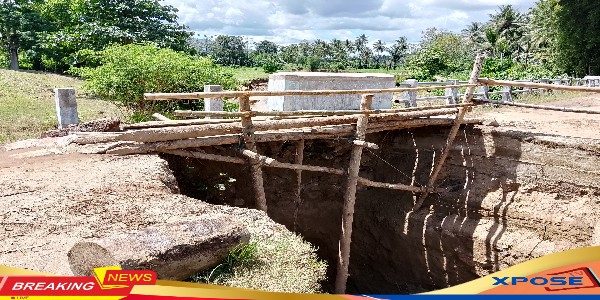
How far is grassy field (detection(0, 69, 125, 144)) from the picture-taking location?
949 centimetres

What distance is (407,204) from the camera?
7973 millimetres

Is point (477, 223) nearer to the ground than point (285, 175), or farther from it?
nearer to the ground

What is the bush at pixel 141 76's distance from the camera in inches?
379

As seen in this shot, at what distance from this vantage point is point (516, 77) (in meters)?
22.7

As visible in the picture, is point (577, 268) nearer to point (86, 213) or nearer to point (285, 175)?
point (86, 213)

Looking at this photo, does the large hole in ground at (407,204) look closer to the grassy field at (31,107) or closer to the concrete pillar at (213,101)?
the concrete pillar at (213,101)

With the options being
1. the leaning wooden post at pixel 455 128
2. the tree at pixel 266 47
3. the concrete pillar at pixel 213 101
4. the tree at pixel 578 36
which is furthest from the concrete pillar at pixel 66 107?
the tree at pixel 266 47

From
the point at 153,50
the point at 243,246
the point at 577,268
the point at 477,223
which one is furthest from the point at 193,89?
the point at 577,268

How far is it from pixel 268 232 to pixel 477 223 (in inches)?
180

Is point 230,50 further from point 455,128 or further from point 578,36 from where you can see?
point 455,128

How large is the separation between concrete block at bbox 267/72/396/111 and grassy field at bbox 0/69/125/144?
4276mm

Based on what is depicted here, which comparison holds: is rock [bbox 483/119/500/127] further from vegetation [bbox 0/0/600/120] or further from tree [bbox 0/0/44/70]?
tree [bbox 0/0/44/70]

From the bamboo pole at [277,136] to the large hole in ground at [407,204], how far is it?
0.59 metres

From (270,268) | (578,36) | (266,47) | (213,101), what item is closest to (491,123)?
(213,101)
